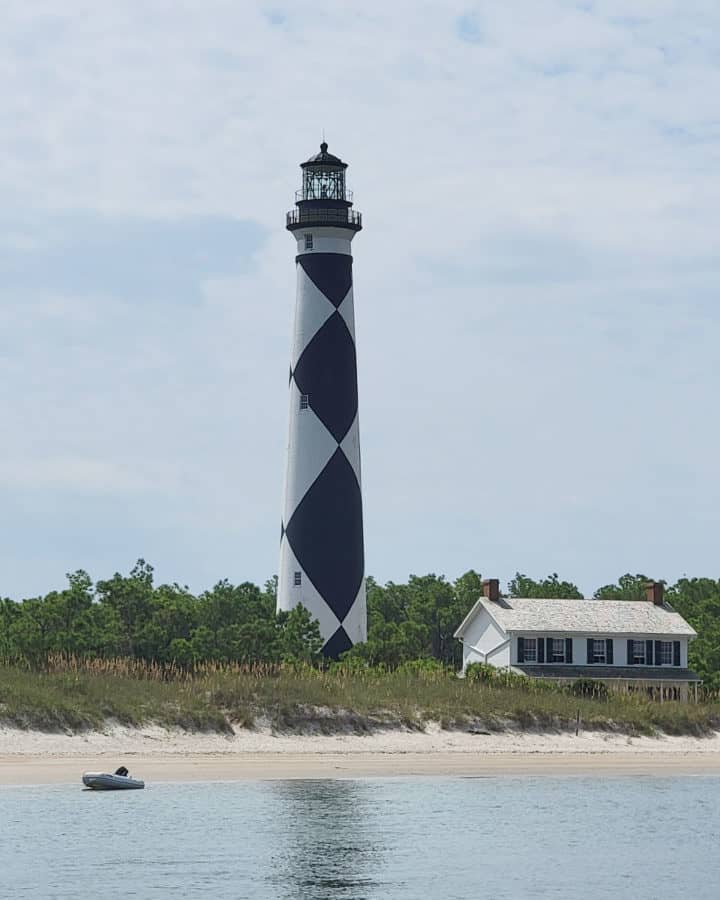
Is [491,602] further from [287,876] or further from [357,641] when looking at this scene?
[287,876]

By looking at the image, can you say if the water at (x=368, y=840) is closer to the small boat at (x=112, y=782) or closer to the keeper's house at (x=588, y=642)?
the small boat at (x=112, y=782)

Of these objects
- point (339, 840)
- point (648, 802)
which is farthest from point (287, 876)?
point (648, 802)

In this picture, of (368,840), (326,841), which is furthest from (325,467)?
(326,841)

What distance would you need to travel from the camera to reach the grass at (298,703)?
4519 centimetres

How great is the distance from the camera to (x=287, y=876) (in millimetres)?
30469

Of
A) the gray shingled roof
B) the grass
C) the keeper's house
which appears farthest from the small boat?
the gray shingled roof

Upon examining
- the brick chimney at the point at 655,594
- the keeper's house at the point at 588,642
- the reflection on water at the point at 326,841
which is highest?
the brick chimney at the point at 655,594

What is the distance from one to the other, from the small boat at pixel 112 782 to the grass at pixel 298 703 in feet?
16.0

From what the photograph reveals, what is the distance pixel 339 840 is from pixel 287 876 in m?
4.03

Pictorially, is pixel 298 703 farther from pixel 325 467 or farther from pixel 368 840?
pixel 368 840

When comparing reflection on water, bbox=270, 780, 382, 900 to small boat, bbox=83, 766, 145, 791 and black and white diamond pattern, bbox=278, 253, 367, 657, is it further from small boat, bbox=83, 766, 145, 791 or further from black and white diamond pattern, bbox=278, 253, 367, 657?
black and white diamond pattern, bbox=278, 253, 367, 657

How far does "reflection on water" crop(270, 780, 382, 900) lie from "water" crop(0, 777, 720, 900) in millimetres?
48

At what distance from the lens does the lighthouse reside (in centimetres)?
5984

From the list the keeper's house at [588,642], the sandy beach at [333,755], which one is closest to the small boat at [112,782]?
the sandy beach at [333,755]
